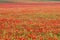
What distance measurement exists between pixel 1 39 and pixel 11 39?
1.60ft

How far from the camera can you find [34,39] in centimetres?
1056

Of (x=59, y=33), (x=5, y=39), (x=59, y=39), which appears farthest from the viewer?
(x=59, y=33)

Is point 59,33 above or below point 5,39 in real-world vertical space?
below

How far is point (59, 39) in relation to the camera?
11477mm

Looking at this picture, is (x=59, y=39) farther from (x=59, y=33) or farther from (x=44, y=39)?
(x=59, y=33)

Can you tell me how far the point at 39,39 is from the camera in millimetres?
10672

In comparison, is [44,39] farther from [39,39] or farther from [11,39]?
[11,39]

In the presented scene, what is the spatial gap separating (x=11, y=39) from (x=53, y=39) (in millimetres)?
2070

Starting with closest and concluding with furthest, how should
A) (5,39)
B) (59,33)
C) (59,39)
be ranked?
(5,39) → (59,39) → (59,33)

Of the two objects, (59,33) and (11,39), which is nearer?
(11,39)

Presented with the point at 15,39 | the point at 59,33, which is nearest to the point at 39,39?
the point at 15,39

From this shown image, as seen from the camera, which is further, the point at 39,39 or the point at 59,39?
the point at 59,39

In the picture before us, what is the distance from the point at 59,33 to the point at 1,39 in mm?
→ 4430

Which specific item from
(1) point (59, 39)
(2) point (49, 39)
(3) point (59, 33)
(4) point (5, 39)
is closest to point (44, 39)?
(2) point (49, 39)
